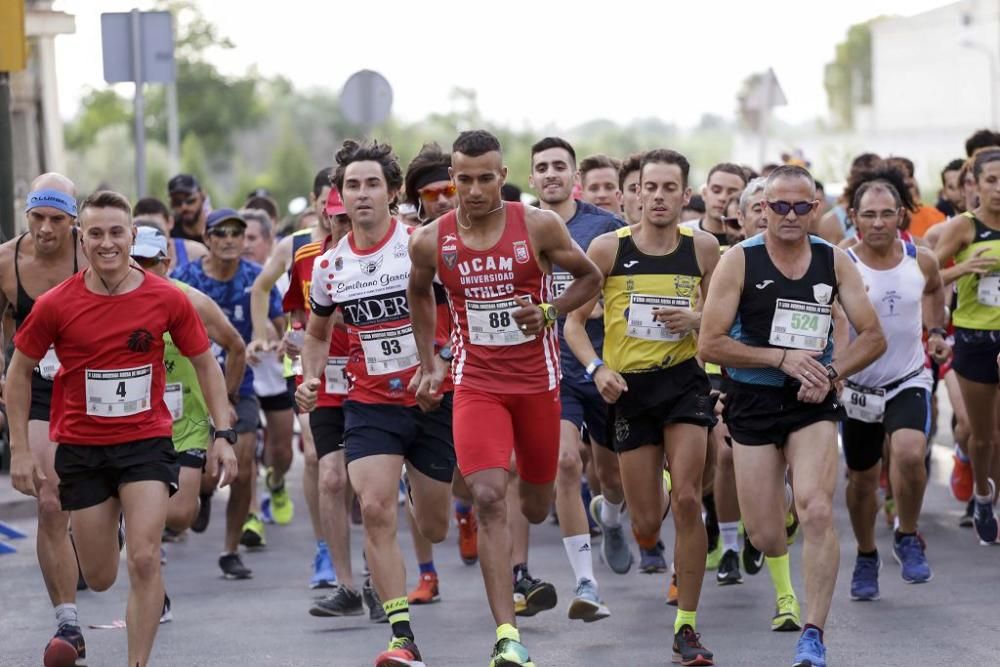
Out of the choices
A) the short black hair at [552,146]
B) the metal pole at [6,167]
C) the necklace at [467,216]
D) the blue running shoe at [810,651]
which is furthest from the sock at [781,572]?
the metal pole at [6,167]

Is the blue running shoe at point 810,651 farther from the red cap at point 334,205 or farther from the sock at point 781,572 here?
the red cap at point 334,205

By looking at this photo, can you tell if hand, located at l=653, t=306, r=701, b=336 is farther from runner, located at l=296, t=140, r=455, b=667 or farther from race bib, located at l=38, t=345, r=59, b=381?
race bib, located at l=38, t=345, r=59, b=381

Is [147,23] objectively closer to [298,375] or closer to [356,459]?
[298,375]

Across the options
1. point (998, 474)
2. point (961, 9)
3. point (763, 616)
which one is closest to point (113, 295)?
point (763, 616)

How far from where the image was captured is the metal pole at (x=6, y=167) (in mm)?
14312

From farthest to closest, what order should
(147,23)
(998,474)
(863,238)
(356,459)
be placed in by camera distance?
(147,23) < (998,474) < (863,238) < (356,459)

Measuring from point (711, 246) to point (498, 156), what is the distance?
1.53m

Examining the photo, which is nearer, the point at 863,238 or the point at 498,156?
the point at 498,156

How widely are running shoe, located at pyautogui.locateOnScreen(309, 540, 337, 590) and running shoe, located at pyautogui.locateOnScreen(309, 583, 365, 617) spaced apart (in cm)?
89

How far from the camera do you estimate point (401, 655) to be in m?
7.91

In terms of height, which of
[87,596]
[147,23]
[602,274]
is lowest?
[87,596]

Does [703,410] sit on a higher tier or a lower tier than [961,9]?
lower

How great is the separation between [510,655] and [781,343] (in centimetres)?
187

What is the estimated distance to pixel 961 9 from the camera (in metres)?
75.2
